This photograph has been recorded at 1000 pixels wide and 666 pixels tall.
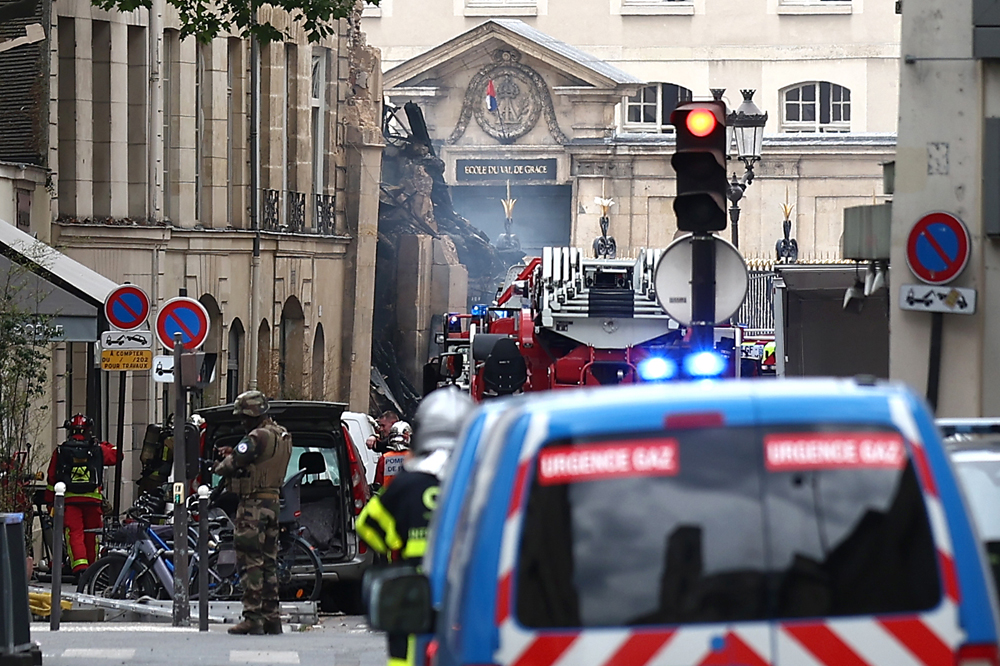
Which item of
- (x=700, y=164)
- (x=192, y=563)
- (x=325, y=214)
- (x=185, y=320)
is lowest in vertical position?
(x=192, y=563)

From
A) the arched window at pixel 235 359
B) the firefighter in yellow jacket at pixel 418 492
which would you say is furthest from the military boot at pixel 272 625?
the arched window at pixel 235 359

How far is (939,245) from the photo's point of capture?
14.3 m

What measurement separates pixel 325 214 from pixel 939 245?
2624 cm

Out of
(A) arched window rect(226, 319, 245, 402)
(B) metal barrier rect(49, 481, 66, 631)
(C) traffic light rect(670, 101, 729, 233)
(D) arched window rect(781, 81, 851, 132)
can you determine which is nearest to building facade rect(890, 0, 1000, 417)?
(C) traffic light rect(670, 101, 729, 233)

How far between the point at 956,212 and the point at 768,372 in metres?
16.9

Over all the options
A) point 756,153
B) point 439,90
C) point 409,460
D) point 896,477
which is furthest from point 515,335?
point 439,90

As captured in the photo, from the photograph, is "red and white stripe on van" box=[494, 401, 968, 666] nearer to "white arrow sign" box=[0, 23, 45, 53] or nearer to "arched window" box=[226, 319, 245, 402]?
"white arrow sign" box=[0, 23, 45, 53]

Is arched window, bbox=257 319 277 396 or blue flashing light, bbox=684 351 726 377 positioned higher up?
blue flashing light, bbox=684 351 726 377

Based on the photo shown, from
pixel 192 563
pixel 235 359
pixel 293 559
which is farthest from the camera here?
pixel 235 359

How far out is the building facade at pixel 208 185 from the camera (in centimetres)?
2685

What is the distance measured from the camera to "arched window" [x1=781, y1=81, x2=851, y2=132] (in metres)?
77.6

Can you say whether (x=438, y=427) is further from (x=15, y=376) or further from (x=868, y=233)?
(x=868, y=233)

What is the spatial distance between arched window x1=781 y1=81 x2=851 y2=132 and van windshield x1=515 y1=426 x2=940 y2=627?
7354 centimetres

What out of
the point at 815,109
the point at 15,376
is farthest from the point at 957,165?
the point at 815,109
